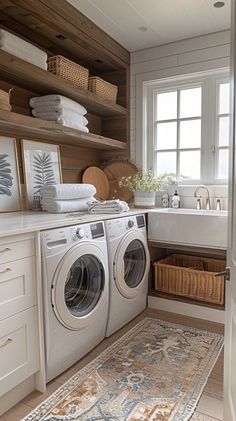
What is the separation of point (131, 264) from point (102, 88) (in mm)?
1623

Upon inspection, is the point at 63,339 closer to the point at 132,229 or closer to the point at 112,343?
the point at 112,343

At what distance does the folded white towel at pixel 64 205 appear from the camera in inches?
88.0

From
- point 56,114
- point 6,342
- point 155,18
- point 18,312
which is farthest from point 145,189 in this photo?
point 6,342

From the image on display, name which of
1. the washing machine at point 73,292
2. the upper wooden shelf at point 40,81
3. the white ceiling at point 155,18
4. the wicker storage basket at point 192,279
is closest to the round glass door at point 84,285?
the washing machine at point 73,292

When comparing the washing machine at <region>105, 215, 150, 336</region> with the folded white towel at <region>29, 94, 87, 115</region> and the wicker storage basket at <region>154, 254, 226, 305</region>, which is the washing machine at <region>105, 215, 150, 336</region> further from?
the folded white towel at <region>29, 94, 87, 115</region>

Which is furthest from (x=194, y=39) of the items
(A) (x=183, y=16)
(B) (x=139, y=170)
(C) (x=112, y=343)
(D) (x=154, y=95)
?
(C) (x=112, y=343)

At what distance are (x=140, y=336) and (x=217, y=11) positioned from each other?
2.65 meters

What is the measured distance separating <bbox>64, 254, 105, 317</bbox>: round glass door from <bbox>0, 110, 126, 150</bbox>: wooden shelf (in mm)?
967

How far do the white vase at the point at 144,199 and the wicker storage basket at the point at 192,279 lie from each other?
1.83 feet

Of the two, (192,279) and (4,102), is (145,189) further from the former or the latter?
(4,102)

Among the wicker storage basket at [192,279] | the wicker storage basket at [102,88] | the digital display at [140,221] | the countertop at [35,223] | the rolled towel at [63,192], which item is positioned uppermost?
the wicker storage basket at [102,88]

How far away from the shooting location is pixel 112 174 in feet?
10.8

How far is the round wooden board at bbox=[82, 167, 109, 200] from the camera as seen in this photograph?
308 centimetres

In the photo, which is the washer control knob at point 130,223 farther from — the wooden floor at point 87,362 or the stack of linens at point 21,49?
the stack of linens at point 21,49
